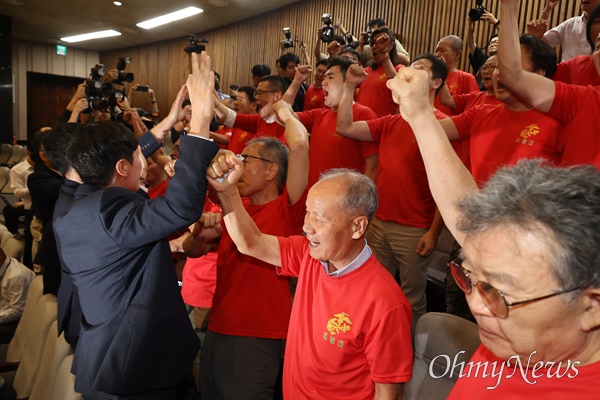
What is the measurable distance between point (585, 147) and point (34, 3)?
35.9ft

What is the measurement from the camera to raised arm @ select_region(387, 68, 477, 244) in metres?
1.08

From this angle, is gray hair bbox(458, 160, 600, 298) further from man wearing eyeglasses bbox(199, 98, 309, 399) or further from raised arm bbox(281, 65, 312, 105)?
raised arm bbox(281, 65, 312, 105)

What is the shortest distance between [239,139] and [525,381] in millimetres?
3346

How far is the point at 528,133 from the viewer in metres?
1.87

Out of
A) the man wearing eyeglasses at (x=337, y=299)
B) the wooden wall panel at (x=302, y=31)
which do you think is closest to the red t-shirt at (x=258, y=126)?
the man wearing eyeglasses at (x=337, y=299)

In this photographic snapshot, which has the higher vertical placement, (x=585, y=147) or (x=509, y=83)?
(x=509, y=83)

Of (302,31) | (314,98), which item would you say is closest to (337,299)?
(314,98)

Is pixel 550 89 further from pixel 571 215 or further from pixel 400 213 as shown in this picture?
pixel 400 213

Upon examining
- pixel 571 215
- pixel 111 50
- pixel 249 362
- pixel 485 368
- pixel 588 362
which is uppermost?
pixel 111 50

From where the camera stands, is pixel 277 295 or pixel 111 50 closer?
pixel 277 295

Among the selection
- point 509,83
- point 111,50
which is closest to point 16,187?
point 509,83

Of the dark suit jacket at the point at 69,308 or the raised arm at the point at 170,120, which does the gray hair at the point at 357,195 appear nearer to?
the dark suit jacket at the point at 69,308

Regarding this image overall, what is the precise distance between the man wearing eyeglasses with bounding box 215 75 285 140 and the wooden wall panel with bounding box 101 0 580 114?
3.00 m

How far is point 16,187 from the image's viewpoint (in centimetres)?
591
